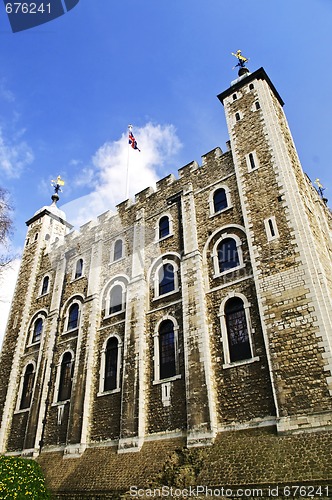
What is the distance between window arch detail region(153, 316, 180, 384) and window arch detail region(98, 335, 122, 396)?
2.32 metres

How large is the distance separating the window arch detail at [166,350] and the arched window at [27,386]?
948 cm

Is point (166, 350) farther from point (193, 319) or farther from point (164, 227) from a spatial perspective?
point (164, 227)

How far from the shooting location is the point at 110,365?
1833 cm

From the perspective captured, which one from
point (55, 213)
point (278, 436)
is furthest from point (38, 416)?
point (55, 213)

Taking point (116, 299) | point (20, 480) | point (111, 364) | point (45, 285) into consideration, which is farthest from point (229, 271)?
point (45, 285)

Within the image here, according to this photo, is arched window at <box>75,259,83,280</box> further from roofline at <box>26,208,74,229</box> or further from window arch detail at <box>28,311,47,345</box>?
roofline at <box>26,208,74,229</box>

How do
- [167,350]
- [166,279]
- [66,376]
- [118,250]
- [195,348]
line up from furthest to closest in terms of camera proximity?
1. [118,250]
2. [66,376]
3. [166,279]
4. [167,350]
5. [195,348]

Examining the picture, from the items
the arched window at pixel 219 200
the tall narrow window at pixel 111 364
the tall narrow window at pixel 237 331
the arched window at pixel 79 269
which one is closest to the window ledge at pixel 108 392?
the tall narrow window at pixel 111 364

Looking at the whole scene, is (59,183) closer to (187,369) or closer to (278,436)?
A: (187,369)

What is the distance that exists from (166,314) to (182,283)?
166 centimetres

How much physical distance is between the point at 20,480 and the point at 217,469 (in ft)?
22.2

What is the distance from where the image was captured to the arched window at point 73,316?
21734mm

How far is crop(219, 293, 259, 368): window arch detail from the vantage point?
13.8 metres

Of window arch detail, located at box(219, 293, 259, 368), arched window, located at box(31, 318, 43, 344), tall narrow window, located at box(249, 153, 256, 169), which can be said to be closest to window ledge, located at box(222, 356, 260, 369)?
window arch detail, located at box(219, 293, 259, 368)
